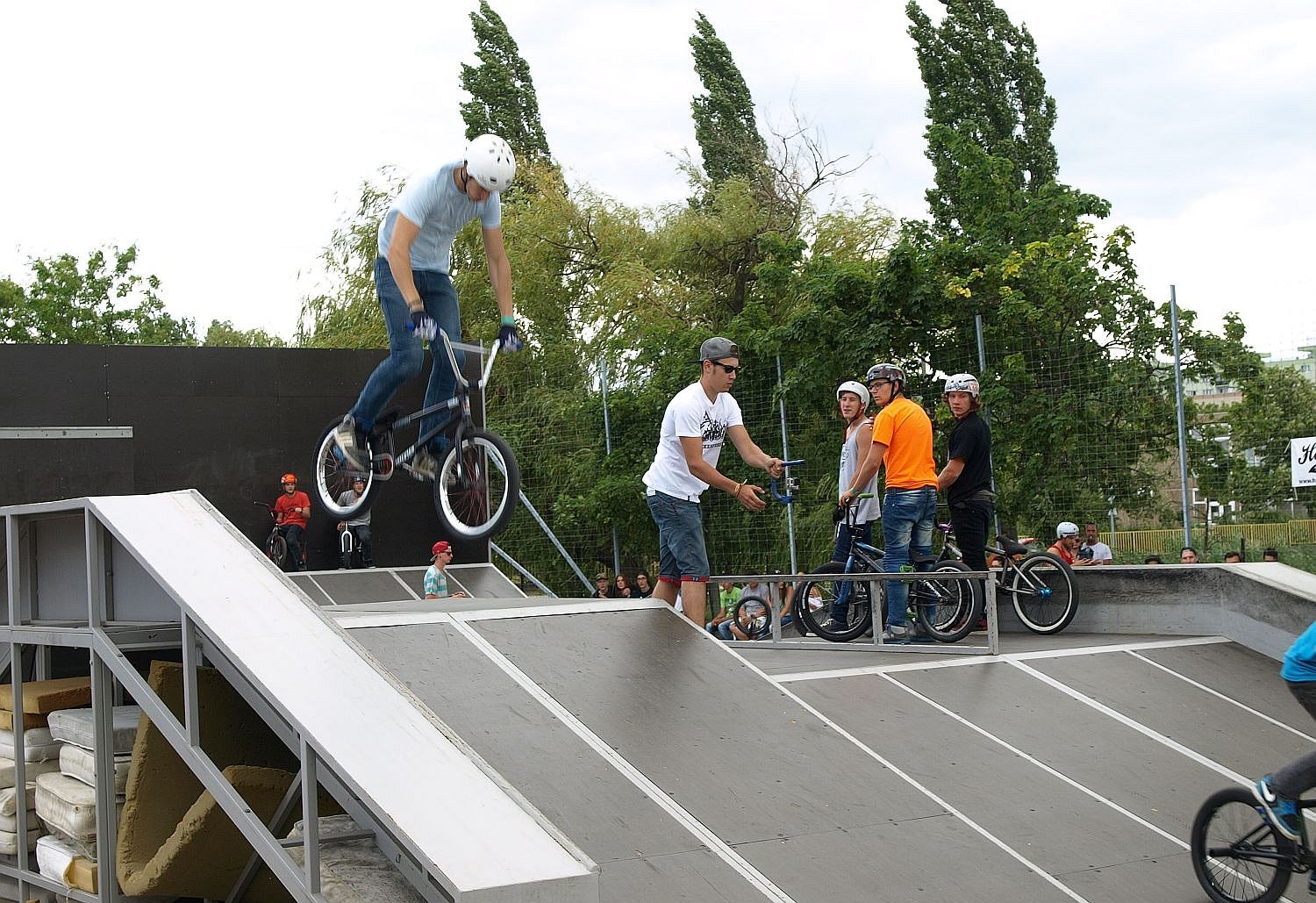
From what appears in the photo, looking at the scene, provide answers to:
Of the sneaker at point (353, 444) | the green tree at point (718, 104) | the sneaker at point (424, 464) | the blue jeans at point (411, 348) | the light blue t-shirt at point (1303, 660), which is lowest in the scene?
the light blue t-shirt at point (1303, 660)

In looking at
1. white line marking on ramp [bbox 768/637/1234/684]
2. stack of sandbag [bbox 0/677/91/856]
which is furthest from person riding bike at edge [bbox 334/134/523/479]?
white line marking on ramp [bbox 768/637/1234/684]

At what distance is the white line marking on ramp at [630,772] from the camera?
4054mm

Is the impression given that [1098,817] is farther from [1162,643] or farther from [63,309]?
[63,309]

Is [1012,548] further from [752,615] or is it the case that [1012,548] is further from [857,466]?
[752,615]

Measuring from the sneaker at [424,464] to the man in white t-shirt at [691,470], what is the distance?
1.42 metres

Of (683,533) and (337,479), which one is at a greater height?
(337,479)

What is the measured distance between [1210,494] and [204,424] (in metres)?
8.60

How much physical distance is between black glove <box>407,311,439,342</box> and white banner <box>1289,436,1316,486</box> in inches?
282

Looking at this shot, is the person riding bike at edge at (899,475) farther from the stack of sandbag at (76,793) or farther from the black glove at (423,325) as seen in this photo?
the stack of sandbag at (76,793)

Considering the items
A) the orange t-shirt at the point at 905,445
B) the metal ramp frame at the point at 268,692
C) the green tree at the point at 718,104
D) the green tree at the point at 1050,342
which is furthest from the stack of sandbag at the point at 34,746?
the green tree at the point at 718,104

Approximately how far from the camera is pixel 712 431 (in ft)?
22.5

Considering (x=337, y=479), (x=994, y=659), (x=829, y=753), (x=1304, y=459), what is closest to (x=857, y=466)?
(x=994, y=659)

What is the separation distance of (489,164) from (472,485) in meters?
1.91

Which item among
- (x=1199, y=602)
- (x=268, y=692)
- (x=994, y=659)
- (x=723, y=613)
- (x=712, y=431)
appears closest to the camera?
(x=268, y=692)
